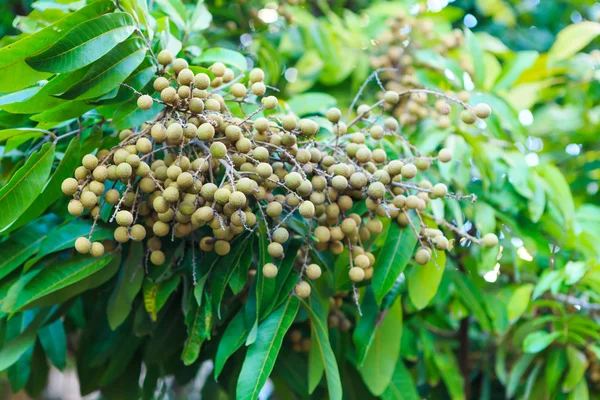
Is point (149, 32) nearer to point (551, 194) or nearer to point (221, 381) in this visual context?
point (221, 381)

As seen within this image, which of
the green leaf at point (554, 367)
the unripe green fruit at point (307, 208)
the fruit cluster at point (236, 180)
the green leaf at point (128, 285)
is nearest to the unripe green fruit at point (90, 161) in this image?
the fruit cluster at point (236, 180)

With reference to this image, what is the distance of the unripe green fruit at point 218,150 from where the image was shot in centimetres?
91

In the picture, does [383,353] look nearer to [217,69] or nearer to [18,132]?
[217,69]

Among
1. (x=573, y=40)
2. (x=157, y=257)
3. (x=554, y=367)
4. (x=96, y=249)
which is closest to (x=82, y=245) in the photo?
(x=96, y=249)

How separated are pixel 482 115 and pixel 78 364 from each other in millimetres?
989

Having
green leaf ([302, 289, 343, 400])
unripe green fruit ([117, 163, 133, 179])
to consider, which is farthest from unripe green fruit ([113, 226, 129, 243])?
green leaf ([302, 289, 343, 400])

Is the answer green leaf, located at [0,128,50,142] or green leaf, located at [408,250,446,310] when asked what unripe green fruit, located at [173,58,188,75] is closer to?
green leaf, located at [0,128,50,142]

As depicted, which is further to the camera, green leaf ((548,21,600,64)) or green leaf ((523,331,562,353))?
green leaf ((548,21,600,64))

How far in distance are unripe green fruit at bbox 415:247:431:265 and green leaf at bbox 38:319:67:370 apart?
829 mm

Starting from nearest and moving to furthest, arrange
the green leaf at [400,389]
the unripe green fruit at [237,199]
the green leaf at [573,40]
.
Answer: the unripe green fruit at [237,199] → the green leaf at [400,389] → the green leaf at [573,40]

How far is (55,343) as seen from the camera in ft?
4.60

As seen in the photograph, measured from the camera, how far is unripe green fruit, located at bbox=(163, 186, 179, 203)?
893 mm

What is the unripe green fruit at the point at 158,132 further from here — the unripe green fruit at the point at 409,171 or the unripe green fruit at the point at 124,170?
the unripe green fruit at the point at 409,171

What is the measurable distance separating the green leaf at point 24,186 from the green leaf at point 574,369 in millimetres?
1198
